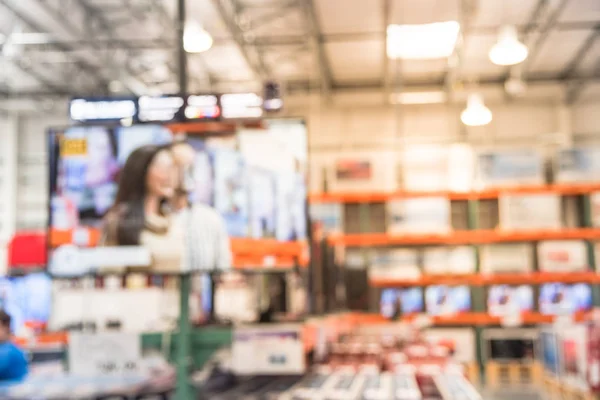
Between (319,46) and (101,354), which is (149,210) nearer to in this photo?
(101,354)

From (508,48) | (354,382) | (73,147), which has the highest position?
(508,48)

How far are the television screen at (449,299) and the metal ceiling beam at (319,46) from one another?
16.6 ft

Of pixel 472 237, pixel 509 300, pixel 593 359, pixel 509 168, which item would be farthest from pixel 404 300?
pixel 593 359

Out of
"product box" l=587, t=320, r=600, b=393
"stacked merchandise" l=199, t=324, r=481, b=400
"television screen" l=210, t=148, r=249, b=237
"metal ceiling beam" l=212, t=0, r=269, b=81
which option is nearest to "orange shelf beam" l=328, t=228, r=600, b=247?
"metal ceiling beam" l=212, t=0, r=269, b=81

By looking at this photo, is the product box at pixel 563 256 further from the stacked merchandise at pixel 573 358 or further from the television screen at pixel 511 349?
the stacked merchandise at pixel 573 358

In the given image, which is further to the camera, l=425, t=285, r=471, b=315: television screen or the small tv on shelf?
l=425, t=285, r=471, b=315: television screen

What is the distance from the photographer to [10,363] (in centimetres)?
548

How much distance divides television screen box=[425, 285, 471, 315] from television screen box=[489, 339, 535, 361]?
32.1 inches

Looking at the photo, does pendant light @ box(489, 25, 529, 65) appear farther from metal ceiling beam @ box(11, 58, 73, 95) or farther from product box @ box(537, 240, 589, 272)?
metal ceiling beam @ box(11, 58, 73, 95)

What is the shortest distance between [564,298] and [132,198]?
11999 millimetres

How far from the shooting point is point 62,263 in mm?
3260

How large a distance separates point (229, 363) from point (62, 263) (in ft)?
2.87

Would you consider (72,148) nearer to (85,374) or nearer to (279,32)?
(85,374)

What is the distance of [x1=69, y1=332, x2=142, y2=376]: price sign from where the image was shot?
2895 millimetres
